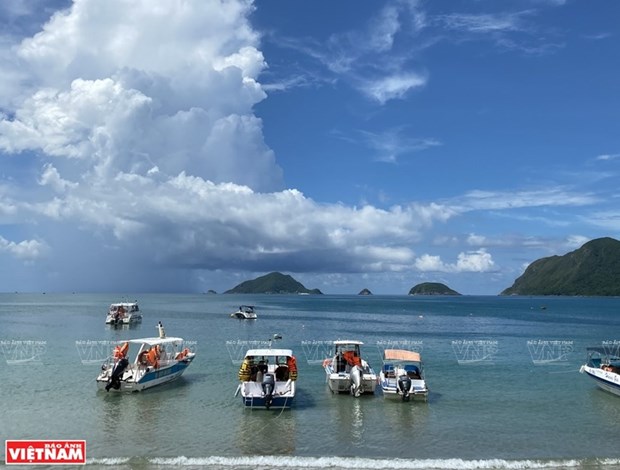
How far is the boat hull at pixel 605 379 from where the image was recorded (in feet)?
108

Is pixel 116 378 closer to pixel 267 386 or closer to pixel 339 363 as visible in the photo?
pixel 267 386

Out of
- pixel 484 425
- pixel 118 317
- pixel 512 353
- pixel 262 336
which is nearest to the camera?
pixel 484 425

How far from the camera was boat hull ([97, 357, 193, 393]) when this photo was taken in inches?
1250

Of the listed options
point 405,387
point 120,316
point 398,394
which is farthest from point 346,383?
point 120,316

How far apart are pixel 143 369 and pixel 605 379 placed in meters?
30.1

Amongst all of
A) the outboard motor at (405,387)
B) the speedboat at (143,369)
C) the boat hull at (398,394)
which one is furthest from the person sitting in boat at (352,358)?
the speedboat at (143,369)

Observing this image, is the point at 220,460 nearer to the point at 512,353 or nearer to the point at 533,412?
the point at 533,412

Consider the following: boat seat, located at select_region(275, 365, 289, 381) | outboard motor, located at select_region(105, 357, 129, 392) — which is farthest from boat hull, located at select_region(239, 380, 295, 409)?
outboard motor, located at select_region(105, 357, 129, 392)

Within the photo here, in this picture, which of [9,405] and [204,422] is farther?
[9,405]

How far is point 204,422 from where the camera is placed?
26.0 metres

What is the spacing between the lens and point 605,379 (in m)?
33.8

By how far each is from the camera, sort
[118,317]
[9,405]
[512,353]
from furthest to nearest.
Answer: [118,317] → [512,353] → [9,405]

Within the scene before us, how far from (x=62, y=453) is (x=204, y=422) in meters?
→ 6.82

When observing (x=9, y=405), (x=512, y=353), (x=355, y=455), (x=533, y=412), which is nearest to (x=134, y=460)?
(x=355, y=455)
